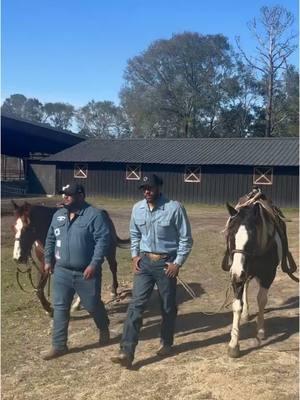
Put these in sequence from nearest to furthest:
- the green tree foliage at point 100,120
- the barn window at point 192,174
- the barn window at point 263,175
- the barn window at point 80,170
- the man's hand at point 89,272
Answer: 1. the man's hand at point 89,272
2. the barn window at point 263,175
3. the barn window at point 192,174
4. the barn window at point 80,170
5. the green tree foliage at point 100,120

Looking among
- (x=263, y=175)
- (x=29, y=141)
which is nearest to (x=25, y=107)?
(x=29, y=141)

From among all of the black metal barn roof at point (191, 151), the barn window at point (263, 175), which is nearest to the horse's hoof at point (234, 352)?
the black metal barn roof at point (191, 151)

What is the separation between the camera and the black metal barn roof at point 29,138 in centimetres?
3684

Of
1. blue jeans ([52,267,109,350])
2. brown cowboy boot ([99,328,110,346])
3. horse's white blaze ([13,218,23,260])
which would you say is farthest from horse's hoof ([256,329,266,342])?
horse's white blaze ([13,218,23,260])

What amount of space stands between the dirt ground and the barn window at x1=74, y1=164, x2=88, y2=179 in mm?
27889

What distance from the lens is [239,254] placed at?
19.1 feet

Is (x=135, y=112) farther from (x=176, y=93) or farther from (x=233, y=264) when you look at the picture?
(x=233, y=264)

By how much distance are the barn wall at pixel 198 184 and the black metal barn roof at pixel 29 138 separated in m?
3.71

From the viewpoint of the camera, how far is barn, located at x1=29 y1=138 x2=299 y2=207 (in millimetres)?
31078

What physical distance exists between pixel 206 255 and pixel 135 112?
5765 cm

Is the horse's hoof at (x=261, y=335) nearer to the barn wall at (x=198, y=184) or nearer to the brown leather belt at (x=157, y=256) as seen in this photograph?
the brown leather belt at (x=157, y=256)

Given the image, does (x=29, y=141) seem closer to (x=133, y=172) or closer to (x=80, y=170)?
(x=80, y=170)

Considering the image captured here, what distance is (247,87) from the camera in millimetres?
64125

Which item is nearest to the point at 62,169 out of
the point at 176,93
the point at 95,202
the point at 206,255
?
the point at 95,202
